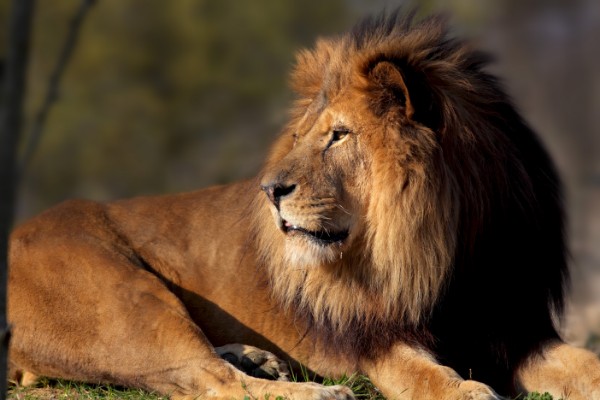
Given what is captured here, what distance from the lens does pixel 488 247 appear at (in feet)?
13.0

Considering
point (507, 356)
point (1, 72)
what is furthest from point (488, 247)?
point (1, 72)

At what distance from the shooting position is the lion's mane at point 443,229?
3.82 meters

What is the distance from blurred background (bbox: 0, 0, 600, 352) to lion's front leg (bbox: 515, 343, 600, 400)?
31.4 feet

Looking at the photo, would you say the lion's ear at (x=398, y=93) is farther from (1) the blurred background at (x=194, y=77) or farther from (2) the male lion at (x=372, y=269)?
(1) the blurred background at (x=194, y=77)

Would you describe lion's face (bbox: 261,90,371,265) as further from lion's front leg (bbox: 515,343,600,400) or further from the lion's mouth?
lion's front leg (bbox: 515,343,600,400)

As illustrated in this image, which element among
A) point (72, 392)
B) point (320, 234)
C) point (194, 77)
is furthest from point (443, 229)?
point (194, 77)

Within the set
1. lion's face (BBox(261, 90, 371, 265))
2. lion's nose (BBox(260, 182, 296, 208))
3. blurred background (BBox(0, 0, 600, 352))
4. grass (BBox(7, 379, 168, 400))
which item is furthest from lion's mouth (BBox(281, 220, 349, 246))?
blurred background (BBox(0, 0, 600, 352))

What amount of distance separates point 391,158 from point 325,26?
1047 centimetres

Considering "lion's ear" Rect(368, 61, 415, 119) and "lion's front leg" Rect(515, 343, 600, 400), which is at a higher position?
"lion's ear" Rect(368, 61, 415, 119)

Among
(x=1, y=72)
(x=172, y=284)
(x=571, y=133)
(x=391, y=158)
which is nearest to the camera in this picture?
(x=1, y=72)

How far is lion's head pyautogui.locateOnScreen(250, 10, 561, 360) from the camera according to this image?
12.4ft

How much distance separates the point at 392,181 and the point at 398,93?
34 cm

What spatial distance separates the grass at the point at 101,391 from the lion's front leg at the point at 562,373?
0.16 feet

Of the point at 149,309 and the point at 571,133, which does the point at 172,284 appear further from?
the point at 571,133
